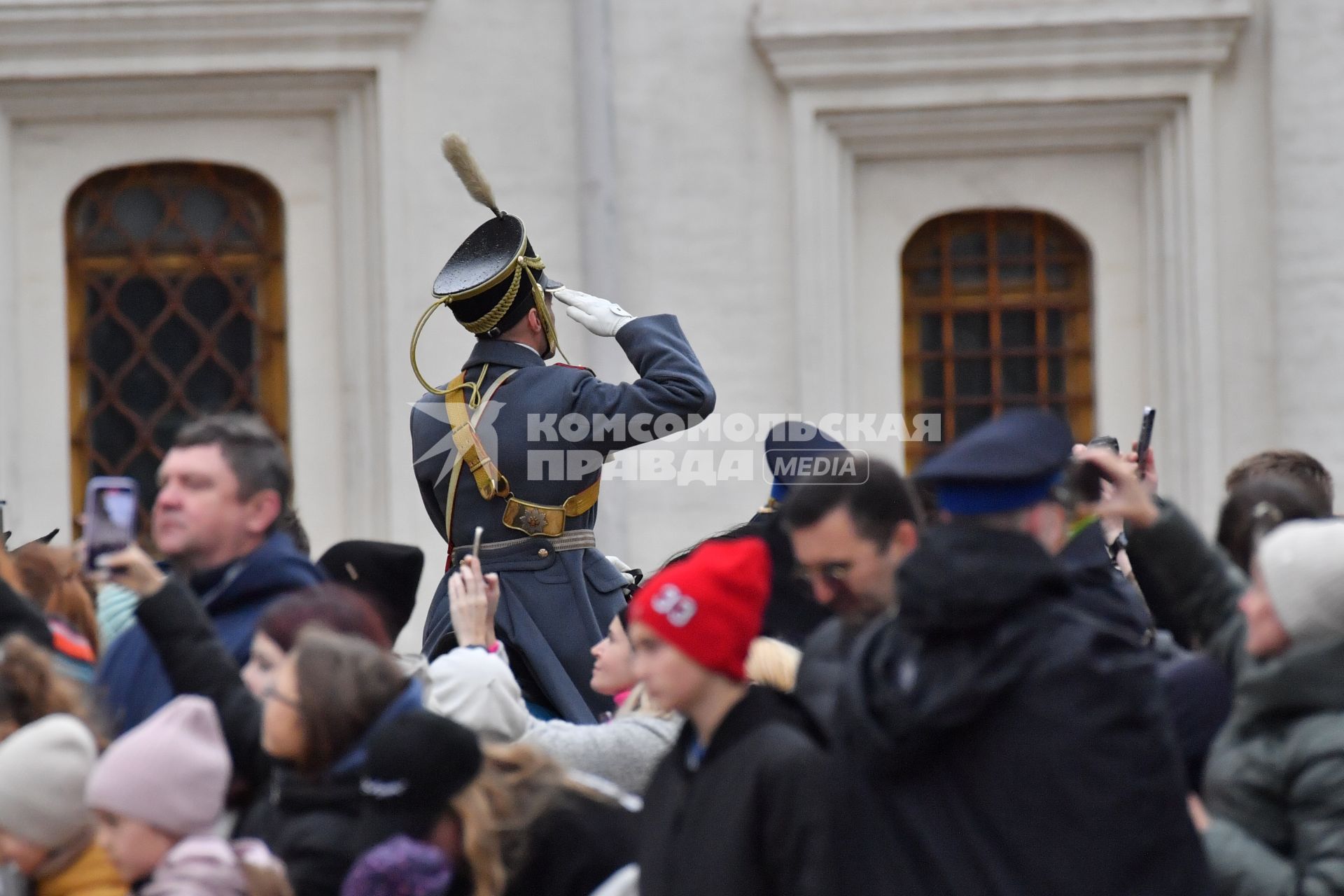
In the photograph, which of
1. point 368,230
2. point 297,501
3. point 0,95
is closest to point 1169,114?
point 368,230

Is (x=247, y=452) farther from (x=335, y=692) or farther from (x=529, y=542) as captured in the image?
(x=529, y=542)

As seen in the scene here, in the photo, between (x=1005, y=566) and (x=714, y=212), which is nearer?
(x=1005, y=566)

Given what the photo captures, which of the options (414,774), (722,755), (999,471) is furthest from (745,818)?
(999,471)

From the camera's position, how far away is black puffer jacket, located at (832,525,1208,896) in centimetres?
275

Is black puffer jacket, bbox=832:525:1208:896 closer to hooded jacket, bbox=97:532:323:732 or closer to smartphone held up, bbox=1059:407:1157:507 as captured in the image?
smartphone held up, bbox=1059:407:1157:507

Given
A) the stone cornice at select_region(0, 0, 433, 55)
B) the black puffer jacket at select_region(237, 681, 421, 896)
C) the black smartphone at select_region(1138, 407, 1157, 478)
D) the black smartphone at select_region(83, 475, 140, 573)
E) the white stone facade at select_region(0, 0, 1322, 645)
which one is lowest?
the black puffer jacket at select_region(237, 681, 421, 896)

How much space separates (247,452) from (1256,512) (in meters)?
1.93

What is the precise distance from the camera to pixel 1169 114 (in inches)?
328

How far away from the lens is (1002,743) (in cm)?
279

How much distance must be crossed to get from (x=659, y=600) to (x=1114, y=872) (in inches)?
31.4

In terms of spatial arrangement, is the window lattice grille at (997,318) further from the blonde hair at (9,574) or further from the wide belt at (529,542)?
the blonde hair at (9,574)

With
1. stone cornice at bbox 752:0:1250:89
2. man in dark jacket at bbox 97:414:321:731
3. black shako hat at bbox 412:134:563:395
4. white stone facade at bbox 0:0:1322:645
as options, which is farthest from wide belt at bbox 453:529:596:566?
stone cornice at bbox 752:0:1250:89

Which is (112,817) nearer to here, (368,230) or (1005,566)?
(1005,566)

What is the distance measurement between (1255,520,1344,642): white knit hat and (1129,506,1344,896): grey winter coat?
3 cm
